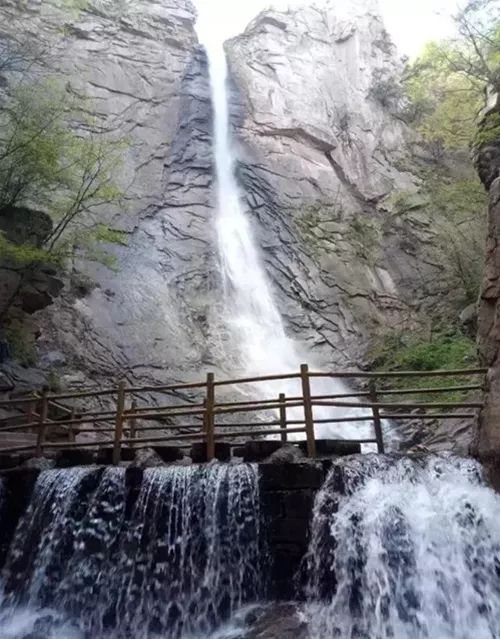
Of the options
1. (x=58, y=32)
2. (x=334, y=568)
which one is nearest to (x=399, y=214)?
(x=58, y=32)

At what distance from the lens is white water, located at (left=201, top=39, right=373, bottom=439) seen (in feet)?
52.7

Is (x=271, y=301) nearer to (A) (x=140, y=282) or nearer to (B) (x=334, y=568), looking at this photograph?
(A) (x=140, y=282)

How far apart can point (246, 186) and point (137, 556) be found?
1730cm

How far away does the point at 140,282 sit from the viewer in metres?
17.7

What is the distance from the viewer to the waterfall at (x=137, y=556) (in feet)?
22.3

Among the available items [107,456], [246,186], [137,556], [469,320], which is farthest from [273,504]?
[246,186]

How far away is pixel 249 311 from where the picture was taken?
61.1 feet

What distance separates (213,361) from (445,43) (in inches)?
483

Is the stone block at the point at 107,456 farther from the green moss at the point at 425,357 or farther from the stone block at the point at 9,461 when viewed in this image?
the green moss at the point at 425,357

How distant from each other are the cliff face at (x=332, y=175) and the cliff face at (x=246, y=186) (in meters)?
0.06

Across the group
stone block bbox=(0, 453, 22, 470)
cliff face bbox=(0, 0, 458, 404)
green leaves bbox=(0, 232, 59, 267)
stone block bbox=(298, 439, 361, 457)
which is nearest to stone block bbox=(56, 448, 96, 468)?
stone block bbox=(0, 453, 22, 470)

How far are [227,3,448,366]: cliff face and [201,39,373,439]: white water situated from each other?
23.3 inches

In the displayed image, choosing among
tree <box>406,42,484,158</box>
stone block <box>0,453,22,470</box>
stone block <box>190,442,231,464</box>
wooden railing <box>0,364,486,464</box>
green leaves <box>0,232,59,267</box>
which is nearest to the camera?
wooden railing <box>0,364,486,464</box>

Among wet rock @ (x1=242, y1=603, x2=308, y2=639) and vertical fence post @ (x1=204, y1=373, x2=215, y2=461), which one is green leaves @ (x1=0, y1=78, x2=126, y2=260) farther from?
wet rock @ (x1=242, y1=603, x2=308, y2=639)
